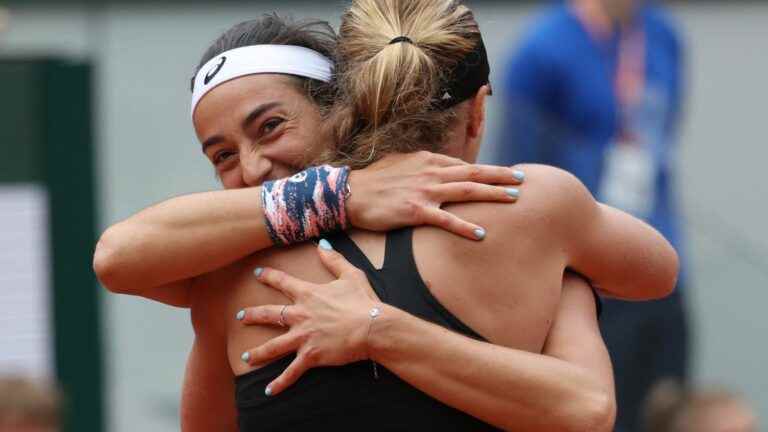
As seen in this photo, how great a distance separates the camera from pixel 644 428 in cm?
450

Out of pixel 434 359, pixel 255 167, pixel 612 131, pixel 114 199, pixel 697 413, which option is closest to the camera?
pixel 434 359

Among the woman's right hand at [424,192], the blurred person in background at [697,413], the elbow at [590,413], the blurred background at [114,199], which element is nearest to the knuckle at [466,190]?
the woman's right hand at [424,192]

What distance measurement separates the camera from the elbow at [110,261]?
2.27 m

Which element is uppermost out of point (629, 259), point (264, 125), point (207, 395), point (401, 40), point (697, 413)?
point (401, 40)

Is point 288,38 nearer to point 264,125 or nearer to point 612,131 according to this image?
point 264,125

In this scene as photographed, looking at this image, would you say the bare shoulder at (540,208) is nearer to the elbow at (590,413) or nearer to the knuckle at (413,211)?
the knuckle at (413,211)

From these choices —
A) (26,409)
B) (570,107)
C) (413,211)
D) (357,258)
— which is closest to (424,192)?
(413,211)

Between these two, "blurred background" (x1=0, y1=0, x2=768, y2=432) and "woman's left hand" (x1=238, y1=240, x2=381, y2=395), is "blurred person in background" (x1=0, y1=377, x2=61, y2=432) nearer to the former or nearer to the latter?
"blurred background" (x1=0, y1=0, x2=768, y2=432)

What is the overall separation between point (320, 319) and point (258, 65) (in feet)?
1.51

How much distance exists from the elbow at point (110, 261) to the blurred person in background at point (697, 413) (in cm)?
229

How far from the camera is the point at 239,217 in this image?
2.25 m

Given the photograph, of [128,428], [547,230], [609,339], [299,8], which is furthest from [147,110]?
[547,230]

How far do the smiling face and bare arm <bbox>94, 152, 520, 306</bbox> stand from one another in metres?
0.09

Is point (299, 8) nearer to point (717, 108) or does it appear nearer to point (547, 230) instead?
point (717, 108)
